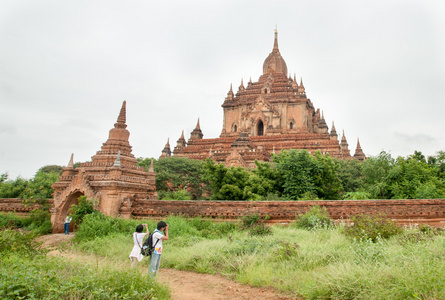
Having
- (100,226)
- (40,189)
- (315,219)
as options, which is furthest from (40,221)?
(315,219)

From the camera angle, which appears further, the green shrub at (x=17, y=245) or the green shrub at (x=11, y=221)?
the green shrub at (x=11, y=221)

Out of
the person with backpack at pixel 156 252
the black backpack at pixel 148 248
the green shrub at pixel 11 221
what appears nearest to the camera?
the person with backpack at pixel 156 252

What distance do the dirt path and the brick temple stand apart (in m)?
22.1

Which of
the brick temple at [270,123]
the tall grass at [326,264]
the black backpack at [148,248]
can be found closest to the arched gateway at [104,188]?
the tall grass at [326,264]

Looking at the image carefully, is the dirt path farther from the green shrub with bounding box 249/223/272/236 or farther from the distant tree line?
the distant tree line

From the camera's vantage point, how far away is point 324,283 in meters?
5.80

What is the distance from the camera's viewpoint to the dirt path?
6402 mm

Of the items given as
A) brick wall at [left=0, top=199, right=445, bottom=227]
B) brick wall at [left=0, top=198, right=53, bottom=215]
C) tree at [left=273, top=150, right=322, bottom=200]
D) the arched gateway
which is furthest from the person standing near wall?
tree at [left=273, top=150, right=322, bottom=200]

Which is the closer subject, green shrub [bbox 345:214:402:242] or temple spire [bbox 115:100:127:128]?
green shrub [bbox 345:214:402:242]

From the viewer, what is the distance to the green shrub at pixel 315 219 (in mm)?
11367

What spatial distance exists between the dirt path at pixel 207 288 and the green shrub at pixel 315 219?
4802 millimetres

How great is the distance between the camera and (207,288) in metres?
6.98

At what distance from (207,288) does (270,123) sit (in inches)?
1356

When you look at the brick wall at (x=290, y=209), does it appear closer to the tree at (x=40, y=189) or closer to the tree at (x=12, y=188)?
the tree at (x=40, y=189)
